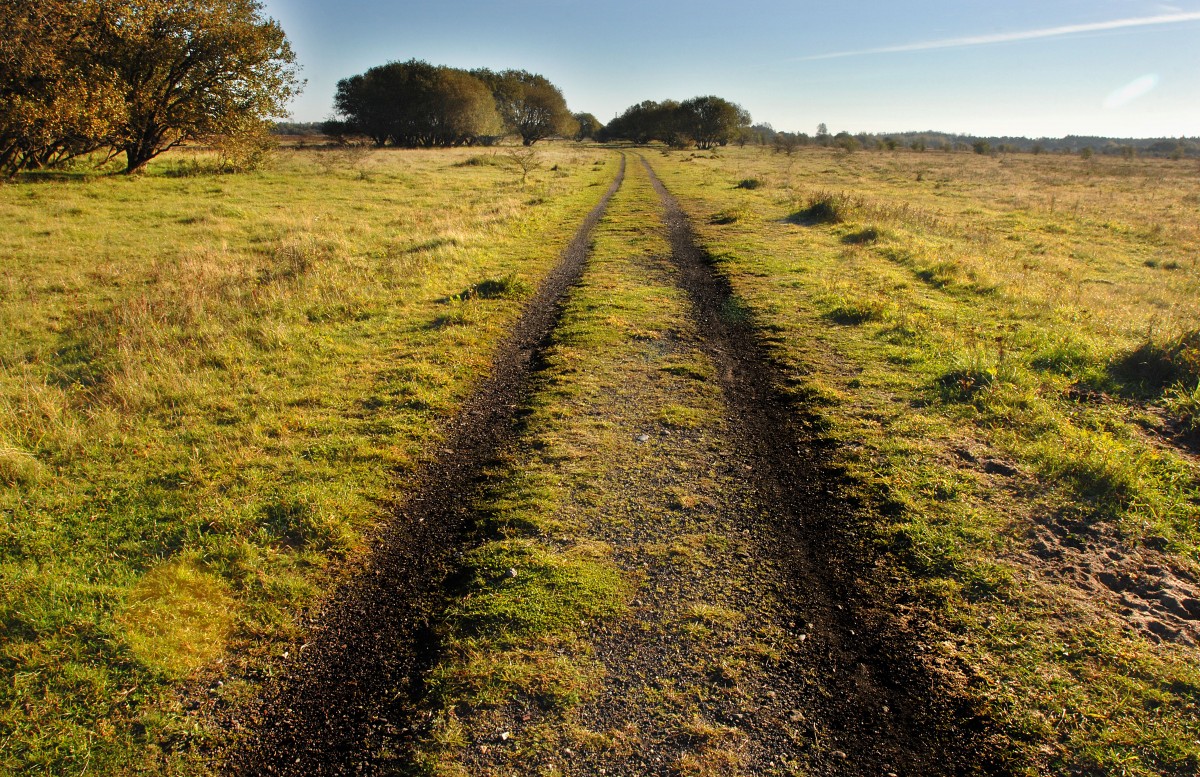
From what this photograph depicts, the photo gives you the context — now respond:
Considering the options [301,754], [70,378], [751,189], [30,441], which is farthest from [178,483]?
[751,189]

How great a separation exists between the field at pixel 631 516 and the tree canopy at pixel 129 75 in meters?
17.5

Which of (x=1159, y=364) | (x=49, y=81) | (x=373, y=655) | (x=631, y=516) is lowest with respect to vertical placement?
(x=373, y=655)

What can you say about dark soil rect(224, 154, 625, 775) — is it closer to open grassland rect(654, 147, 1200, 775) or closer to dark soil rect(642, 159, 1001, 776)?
dark soil rect(642, 159, 1001, 776)

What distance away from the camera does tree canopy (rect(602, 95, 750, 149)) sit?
10688cm

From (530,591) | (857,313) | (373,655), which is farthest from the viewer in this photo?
(857,313)

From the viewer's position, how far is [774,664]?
385cm

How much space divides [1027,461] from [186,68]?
41958 mm

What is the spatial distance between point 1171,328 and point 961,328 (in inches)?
113

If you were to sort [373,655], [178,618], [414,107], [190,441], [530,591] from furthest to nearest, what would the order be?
[414,107] < [190,441] < [530,591] < [178,618] < [373,655]

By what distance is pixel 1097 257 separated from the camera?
1773cm

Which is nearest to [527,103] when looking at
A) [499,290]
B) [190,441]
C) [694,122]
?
[694,122]

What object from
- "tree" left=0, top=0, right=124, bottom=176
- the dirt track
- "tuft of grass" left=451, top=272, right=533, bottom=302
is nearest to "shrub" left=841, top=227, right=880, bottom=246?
"tuft of grass" left=451, top=272, right=533, bottom=302

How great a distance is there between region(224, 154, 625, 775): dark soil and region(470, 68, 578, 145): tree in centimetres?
10414

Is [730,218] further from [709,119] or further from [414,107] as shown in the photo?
[709,119]
